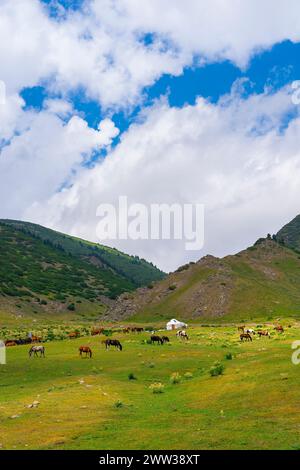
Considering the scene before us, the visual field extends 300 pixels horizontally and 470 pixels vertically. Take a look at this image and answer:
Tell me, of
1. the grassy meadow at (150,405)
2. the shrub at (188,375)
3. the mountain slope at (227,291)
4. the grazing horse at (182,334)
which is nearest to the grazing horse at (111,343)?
the grassy meadow at (150,405)

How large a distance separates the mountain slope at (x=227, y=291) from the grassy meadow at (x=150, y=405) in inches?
3356

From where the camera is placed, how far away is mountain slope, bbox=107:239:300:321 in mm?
127125

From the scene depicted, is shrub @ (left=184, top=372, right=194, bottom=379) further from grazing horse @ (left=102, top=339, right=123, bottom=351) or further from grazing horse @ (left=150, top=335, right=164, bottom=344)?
grazing horse @ (left=150, top=335, right=164, bottom=344)

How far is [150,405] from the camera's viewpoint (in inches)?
992

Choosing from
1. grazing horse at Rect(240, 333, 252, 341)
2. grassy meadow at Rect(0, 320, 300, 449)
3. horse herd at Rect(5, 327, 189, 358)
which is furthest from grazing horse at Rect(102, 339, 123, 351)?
grazing horse at Rect(240, 333, 252, 341)

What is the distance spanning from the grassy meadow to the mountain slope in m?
85.2

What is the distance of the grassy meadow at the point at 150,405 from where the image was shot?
685 inches

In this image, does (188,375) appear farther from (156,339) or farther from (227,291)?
(227,291)

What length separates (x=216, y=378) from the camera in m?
30.3

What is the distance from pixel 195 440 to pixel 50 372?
81.1ft

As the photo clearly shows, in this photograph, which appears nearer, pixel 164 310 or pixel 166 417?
pixel 166 417

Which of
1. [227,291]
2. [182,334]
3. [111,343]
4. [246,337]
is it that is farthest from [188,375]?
[227,291]
